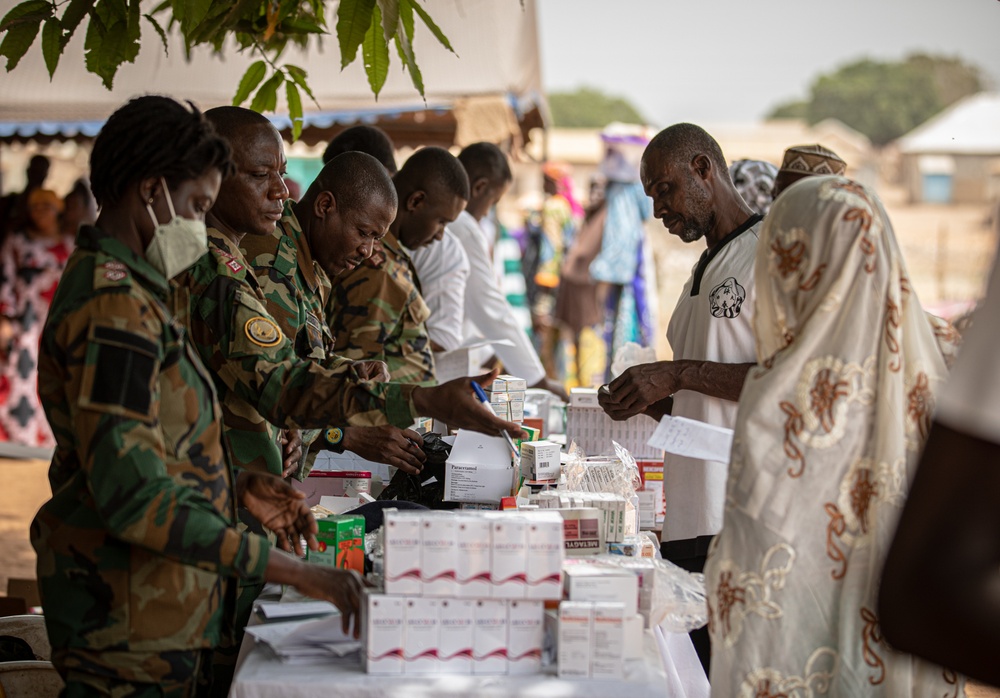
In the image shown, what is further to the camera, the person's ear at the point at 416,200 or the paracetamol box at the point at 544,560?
the person's ear at the point at 416,200

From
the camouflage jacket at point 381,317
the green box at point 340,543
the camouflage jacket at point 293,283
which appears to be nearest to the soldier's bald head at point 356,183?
the camouflage jacket at point 293,283

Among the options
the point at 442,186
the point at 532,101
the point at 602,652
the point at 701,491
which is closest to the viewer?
the point at 602,652

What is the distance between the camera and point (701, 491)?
3.43 m

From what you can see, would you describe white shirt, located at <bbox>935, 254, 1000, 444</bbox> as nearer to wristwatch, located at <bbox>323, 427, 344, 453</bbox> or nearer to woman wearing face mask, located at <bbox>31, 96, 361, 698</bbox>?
woman wearing face mask, located at <bbox>31, 96, 361, 698</bbox>

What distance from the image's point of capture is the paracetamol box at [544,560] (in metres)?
2.12

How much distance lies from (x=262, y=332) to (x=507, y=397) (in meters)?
1.15

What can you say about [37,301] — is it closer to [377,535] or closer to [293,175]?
[293,175]

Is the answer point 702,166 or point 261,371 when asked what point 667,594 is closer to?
point 261,371

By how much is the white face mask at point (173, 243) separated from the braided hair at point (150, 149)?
0.14 ft

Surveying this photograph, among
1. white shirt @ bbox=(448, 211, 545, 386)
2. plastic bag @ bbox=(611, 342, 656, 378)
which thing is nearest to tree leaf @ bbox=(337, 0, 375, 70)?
plastic bag @ bbox=(611, 342, 656, 378)

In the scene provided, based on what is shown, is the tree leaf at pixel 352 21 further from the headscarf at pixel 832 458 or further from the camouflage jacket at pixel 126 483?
the headscarf at pixel 832 458

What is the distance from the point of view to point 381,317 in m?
4.30

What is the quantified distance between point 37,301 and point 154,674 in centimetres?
775

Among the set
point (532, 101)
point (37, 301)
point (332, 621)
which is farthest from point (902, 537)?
point (37, 301)
